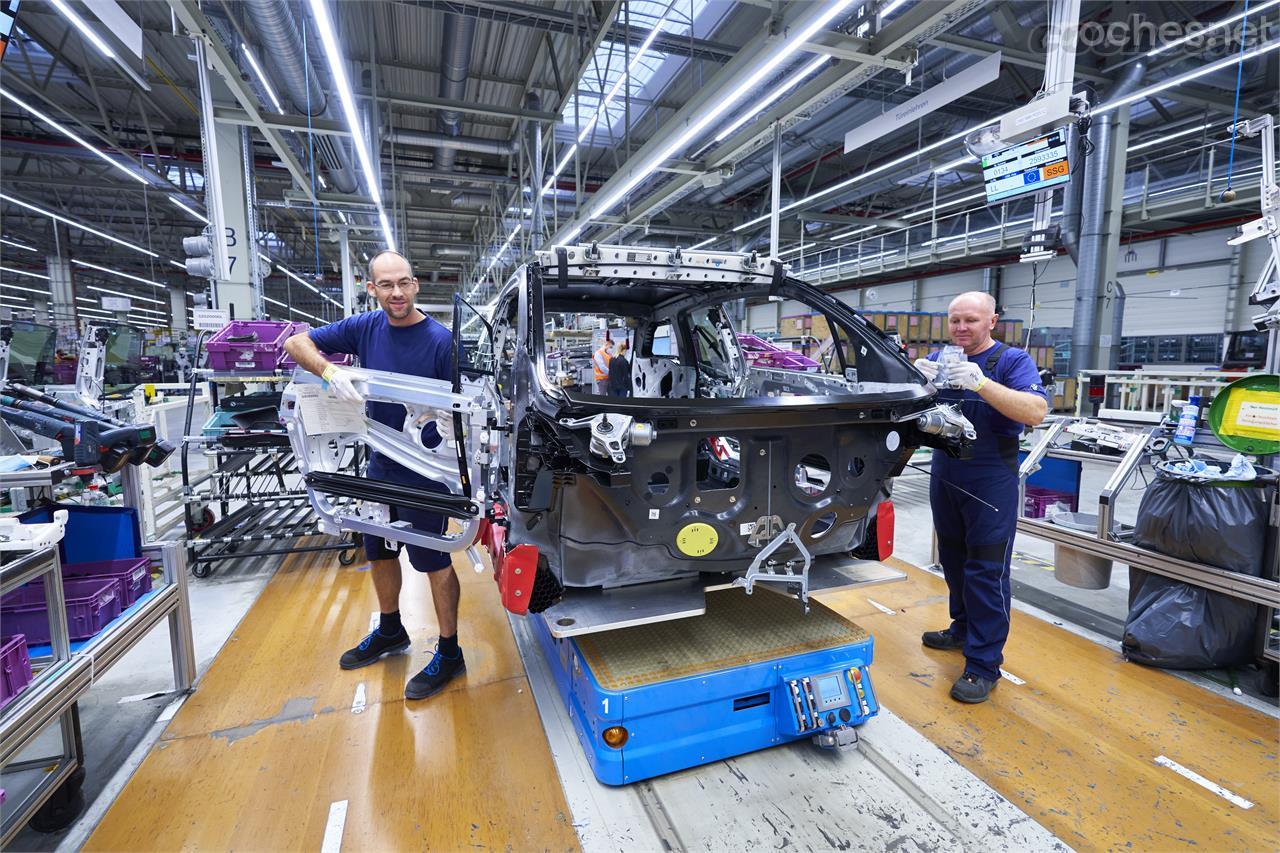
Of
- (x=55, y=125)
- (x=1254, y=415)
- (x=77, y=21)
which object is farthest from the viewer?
(x=55, y=125)

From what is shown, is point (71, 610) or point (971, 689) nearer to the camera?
point (71, 610)

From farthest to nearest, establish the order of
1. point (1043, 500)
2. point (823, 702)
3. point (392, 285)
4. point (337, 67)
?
1. point (1043, 500)
2. point (337, 67)
3. point (392, 285)
4. point (823, 702)

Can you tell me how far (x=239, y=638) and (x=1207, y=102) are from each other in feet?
39.5

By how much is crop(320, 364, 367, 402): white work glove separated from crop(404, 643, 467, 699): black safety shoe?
123cm

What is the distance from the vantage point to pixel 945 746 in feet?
6.97

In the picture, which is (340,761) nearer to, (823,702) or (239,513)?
(823,702)

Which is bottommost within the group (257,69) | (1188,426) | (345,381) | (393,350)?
(1188,426)

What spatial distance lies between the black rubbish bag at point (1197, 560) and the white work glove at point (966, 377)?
4.18 ft

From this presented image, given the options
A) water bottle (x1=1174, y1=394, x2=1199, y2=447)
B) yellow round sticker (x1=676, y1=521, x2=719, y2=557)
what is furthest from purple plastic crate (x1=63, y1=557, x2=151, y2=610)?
water bottle (x1=1174, y1=394, x2=1199, y2=447)

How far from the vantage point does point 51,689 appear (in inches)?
62.0

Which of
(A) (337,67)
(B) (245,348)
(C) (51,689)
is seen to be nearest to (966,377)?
(C) (51,689)

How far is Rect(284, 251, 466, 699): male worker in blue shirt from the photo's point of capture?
230 cm

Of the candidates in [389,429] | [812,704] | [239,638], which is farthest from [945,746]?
[239,638]

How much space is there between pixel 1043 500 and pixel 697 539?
128 inches
